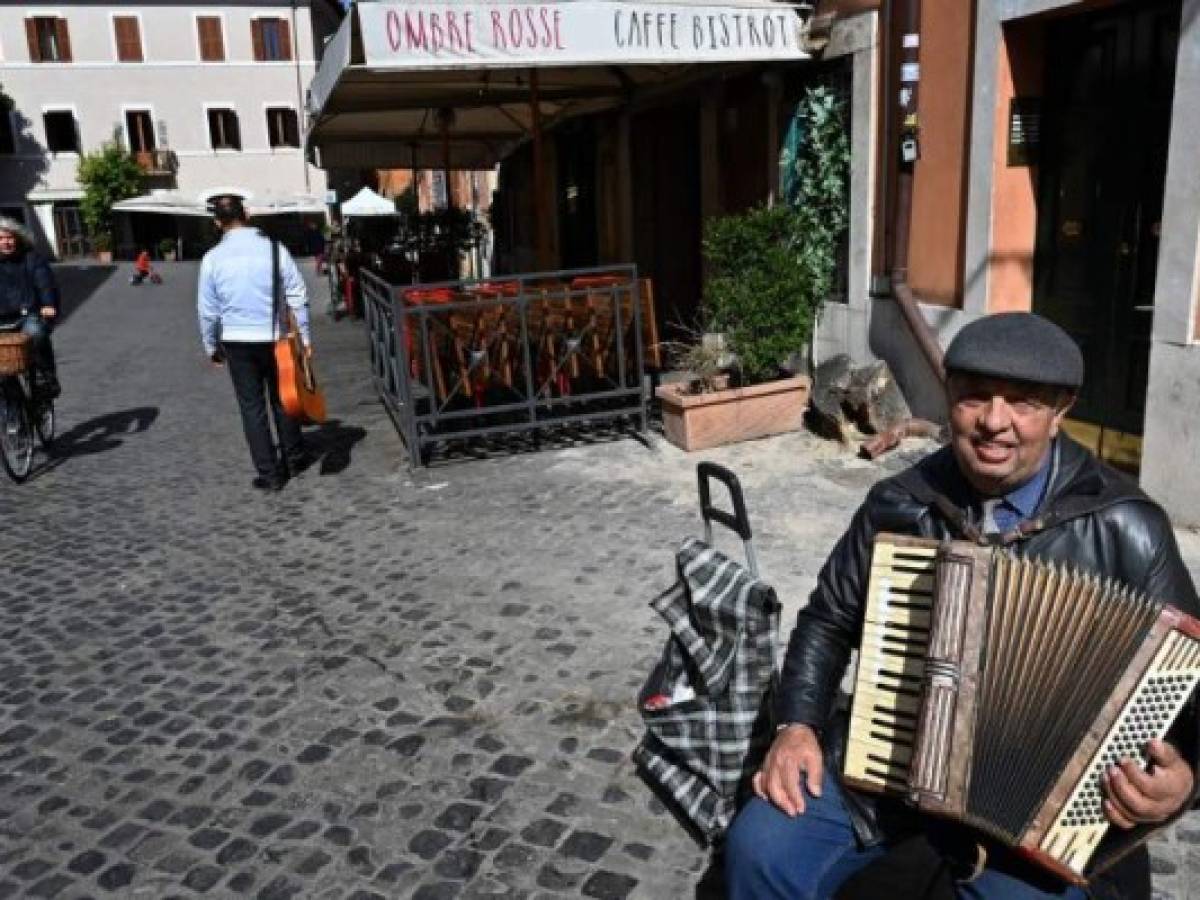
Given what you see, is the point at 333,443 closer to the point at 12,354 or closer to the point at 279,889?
the point at 12,354

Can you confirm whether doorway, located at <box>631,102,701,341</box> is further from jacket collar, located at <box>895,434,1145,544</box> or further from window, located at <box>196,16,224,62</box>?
window, located at <box>196,16,224,62</box>

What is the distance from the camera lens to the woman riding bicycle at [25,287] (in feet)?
23.7

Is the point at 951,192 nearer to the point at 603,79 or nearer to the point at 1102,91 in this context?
the point at 1102,91

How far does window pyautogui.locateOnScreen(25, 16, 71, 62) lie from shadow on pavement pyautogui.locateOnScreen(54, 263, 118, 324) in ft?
28.6

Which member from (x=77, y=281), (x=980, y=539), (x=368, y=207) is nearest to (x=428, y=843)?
(x=980, y=539)

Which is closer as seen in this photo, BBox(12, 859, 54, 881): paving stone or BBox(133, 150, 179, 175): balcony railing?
BBox(12, 859, 54, 881): paving stone

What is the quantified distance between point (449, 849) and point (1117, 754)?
1.84 meters

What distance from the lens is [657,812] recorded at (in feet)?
10.1

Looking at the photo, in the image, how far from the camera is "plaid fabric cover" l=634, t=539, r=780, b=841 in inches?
108

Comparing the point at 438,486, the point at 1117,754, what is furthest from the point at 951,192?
the point at 1117,754

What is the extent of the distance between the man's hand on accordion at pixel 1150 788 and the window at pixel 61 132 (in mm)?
48885

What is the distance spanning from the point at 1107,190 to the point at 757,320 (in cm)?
217

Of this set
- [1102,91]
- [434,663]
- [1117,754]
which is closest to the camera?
[1117,754]

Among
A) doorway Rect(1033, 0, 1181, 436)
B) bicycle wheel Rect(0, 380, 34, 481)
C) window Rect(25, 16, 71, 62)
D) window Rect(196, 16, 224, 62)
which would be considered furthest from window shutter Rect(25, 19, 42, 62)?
doorway Rect(1033, 0, 1181, 436)
